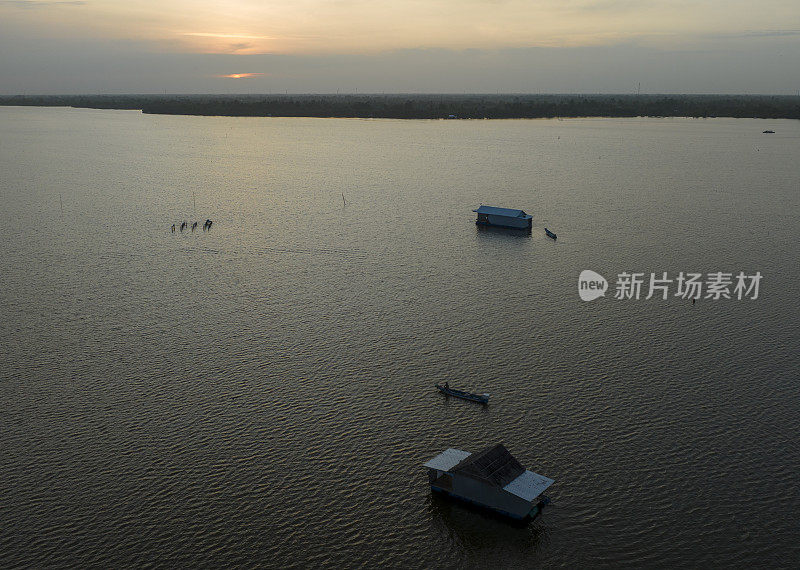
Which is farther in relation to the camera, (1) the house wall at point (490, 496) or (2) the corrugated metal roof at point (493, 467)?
(2) the corrugated metal roof at point (493, 467)

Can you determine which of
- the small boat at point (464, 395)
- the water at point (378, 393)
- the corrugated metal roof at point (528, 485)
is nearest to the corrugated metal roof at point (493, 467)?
the corrugated metal roof at point (528, 485)

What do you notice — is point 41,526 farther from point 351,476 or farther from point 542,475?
point 542,475

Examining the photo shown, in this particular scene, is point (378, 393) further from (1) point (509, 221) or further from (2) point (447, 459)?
(1) point (509, 221)

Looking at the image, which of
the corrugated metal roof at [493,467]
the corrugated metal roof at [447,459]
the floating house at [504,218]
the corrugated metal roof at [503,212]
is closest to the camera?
the corrugated metal roof at [493,467]

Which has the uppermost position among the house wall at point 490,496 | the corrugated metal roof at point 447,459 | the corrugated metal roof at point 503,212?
the corrugated metal roof at point 503,212

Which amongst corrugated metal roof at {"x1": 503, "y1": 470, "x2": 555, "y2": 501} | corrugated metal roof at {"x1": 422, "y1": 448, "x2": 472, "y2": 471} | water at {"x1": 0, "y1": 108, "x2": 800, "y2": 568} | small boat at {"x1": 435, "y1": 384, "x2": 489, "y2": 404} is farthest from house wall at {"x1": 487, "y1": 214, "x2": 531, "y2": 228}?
corrugated metal roof at {"x1": 503, "y1": 470, "x2": 555, "y2": 501}

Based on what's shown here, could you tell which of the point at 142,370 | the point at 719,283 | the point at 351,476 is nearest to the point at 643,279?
the point at 719,283

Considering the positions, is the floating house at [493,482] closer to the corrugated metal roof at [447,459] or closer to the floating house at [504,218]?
the corrugated metal roof at [447,459]

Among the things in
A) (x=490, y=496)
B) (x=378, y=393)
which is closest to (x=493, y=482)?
(x=490, y=496)
